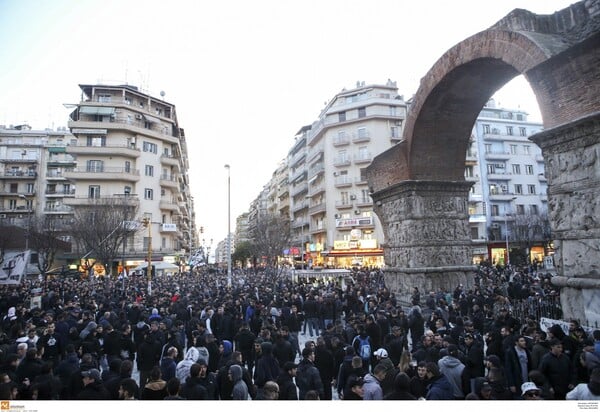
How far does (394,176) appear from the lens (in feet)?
55.2

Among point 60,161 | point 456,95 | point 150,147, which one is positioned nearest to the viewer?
point 456,95

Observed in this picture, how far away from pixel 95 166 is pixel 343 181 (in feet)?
87.6

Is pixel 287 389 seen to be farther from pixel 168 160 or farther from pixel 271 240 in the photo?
pixel 271 240

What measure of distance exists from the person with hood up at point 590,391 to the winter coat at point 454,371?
4.52 ft

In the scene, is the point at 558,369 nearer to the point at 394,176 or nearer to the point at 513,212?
the point at 394,176

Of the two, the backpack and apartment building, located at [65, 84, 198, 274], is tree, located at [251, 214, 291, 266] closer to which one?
apartment building, located at [65, 84, 198, 274]

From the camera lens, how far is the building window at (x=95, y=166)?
37.7 metres

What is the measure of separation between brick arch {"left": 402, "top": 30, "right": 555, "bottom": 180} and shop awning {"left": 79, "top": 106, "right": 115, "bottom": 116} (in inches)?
1298

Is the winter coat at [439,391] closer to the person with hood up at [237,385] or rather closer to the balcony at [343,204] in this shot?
the person with hood up at [237,385]

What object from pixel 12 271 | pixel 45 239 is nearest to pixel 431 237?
pixel 12 271

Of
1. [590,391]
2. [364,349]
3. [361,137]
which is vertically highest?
[361,137]

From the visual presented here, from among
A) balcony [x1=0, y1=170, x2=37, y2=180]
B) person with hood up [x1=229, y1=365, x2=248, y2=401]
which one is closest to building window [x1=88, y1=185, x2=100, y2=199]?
balcony [x1=0, y1=170, x2=37, y2=180]

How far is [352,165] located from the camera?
45.0m
